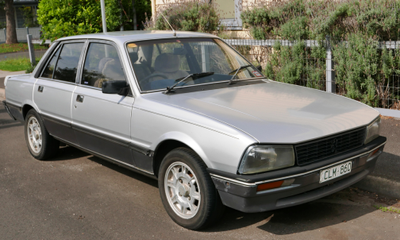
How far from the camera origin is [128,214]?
434cm

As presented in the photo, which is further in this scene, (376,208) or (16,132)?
(16,132)

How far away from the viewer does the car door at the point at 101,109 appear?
4.49 meters

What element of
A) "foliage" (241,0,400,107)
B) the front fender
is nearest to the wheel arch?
the front fender

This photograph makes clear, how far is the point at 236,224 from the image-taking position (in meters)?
4.04

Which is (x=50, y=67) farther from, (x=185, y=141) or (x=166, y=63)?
(x=185, y=141)

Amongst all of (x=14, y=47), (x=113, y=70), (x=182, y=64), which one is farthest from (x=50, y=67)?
(x=14, y=47)

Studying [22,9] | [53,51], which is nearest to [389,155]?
[53,51]

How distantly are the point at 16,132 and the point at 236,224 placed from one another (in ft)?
17.6

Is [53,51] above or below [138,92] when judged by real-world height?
above

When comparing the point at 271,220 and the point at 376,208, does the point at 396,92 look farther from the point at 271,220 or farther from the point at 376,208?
the point at 271,220

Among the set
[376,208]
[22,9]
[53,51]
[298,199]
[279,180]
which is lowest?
[376,208]

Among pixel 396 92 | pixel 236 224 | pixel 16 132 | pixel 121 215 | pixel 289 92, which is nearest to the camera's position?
pixel 236 224

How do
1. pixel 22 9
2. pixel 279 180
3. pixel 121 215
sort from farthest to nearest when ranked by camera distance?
1. pixel 22 9
2. pixel 121 215
3. pixel 279 180

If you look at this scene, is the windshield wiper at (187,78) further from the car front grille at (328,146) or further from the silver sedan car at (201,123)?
the car front grille at (328,146)
